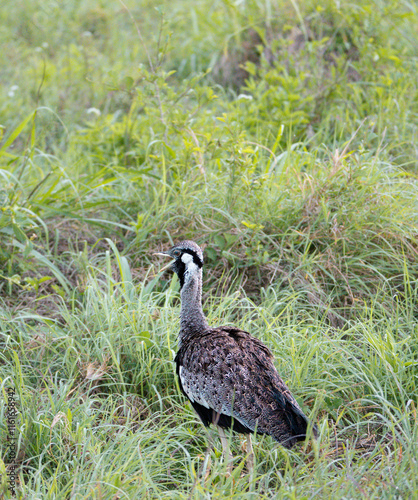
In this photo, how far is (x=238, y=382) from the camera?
2834 millimetres

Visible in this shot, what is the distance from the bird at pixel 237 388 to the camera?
2727mm

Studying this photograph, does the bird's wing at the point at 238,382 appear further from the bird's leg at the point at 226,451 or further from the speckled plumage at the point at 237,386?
the bird's leg at the point at 226,451

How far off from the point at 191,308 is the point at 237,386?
2.01ft

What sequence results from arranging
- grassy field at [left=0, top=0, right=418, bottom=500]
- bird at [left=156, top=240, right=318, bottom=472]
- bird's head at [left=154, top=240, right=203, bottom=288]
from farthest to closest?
bird's head at [left=154, top=240, right=203, bottom=288] → grassy field at [left=0, top=0, right=418, bottom=500] → bird at [left=156, top=240, right=318, bottom=472]

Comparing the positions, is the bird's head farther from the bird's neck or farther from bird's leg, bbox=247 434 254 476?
bird's leg, bbox=247 434 254 476

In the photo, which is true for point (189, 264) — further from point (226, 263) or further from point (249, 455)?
point (249, 455)

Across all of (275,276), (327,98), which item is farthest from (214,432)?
(327,98)

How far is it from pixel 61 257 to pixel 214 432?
1.93m

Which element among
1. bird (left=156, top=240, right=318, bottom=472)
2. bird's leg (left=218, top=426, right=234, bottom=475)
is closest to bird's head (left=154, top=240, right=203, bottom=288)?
bird (left=156, top=240, right=318, bottom=472)

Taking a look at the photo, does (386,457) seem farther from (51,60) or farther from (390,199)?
(51,60)

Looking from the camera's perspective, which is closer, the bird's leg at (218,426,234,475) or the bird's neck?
the bird's leg at (218,426,234,475)

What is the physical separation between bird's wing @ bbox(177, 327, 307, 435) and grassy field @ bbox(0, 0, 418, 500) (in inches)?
8.4

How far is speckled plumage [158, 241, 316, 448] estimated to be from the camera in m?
2.73

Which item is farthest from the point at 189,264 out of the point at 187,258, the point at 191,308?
the point at 191,308
